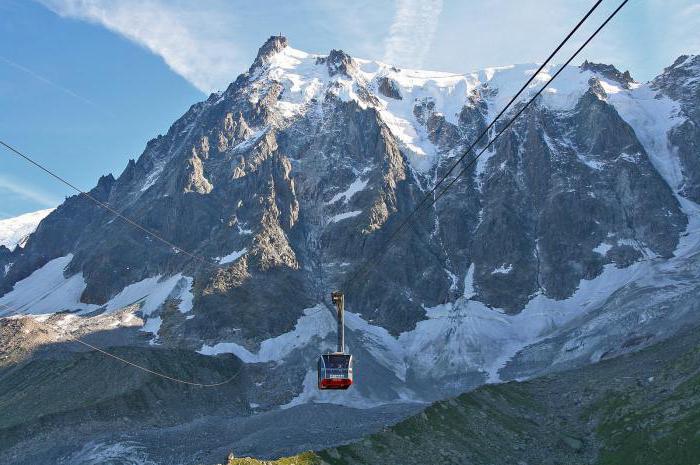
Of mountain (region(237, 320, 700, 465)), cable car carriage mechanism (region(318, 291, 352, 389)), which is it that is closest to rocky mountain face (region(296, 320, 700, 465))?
mountain (region(237, 320, 700, 465))

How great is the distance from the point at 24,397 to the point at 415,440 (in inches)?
4222

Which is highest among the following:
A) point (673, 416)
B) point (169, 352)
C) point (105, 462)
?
point (169, 352)

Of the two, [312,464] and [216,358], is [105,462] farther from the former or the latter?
[216,358]

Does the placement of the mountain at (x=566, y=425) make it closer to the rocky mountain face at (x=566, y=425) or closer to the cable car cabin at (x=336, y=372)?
the rocky mountain face at (x=566, y=425)

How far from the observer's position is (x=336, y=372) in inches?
2047

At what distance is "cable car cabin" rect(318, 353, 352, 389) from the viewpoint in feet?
169

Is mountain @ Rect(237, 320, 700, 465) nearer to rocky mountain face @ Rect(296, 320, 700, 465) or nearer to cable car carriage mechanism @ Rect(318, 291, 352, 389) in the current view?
rocky mountain face @ Rect(296, 320, 700, 465)

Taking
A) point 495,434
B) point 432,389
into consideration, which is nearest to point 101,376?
point 432,389

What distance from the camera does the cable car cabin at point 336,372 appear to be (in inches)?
2025

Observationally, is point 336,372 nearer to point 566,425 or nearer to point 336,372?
point 336,372

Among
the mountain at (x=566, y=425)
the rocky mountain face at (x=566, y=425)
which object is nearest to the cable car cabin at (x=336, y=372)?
the mountain at (x=566, y=425)

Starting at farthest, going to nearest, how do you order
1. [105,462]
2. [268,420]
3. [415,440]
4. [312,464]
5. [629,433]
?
[268,420], [105,462], [629,433], [415,440], [312,464]

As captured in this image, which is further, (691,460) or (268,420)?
(268,420)

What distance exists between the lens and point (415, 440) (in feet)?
320
